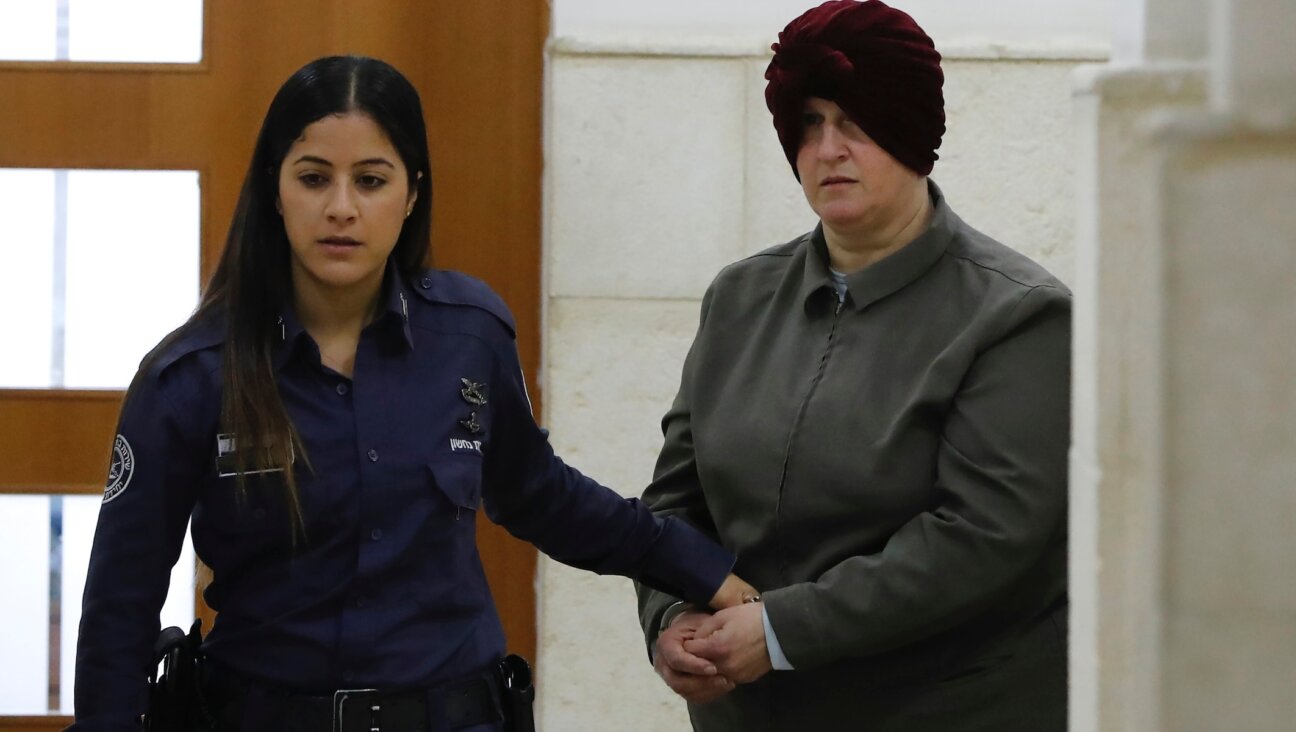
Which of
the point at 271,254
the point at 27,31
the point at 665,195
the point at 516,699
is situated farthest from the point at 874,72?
the point at 27,31

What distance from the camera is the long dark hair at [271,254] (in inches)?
69.6

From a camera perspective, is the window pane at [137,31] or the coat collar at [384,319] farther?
the window pane at [137,31]

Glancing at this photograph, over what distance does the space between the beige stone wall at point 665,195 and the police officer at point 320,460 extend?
902mm

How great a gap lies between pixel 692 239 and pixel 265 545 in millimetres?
→ 1288

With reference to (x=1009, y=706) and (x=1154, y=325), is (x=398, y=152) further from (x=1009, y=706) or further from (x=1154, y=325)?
(x=1154, y=325)

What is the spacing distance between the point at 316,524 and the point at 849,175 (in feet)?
2.55

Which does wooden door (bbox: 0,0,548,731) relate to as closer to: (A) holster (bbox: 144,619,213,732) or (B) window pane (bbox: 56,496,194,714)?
(B) window pane (bbox: 56,496,194,714)

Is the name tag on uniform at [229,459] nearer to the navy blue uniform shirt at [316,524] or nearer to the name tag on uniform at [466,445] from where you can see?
the navy blue uniform shirt at [316,524]

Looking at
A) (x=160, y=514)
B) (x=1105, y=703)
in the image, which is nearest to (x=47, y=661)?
(x=160, y=514)

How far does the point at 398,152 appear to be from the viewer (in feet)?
6.33

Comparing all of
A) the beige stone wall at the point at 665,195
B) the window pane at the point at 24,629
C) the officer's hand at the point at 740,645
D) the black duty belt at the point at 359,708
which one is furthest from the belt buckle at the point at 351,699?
the window pane at the point at 24,629

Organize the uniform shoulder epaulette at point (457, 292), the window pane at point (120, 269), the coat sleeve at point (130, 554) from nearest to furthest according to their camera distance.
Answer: the coat sleeve at point (130, 554) < the uniform shoulder epaulette at point (457, 292) < the window pane at point (120, 269)

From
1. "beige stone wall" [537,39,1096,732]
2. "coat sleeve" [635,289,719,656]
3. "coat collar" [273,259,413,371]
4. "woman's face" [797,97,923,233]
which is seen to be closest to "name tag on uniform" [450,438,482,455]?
"coat collar" [273,259,413,371]

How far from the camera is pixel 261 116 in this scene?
9.64ft
